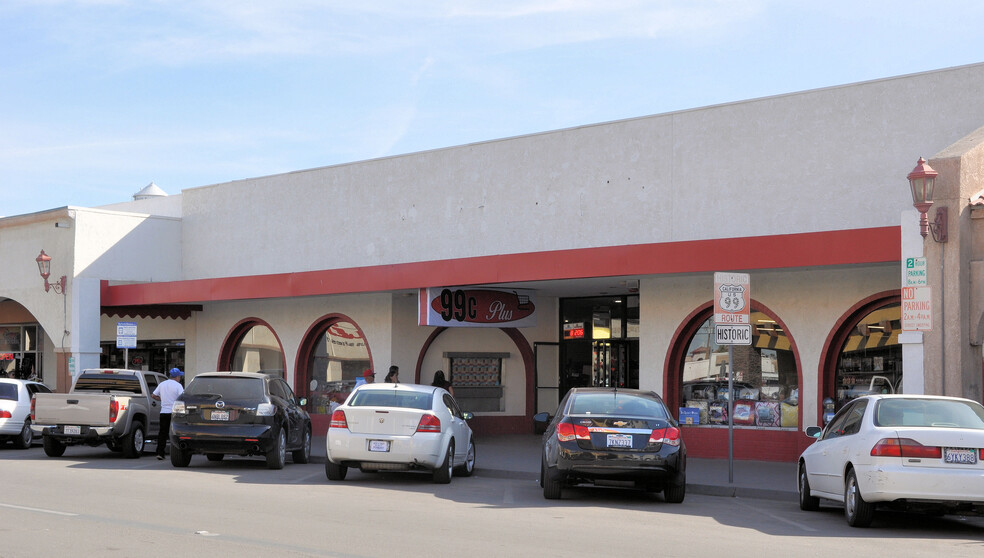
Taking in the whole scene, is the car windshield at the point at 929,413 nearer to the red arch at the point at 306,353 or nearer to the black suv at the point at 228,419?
the black suv at the point at 228,419

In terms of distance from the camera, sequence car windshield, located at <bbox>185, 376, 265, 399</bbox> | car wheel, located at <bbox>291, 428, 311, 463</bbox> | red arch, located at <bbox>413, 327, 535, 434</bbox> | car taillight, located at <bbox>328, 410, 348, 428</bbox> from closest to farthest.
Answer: car taillight, located at <bbox>328, 410, 348, 428</bbox> < car windshield, located at <bbox>185, 376, 265, 399</bbox> < car wheel, located at <bbox>291, 428, 311, 463</bbox> < red arch, located at <bbox>413, 327, 535, 434</bbox>

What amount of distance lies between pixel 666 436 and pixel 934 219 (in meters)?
5.31

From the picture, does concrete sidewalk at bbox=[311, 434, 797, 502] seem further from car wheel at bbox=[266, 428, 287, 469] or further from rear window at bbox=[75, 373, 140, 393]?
rear window at bbox=[75, 373, 140, 393]

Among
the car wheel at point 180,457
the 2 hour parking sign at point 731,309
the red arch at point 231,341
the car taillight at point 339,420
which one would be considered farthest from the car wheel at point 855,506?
the red arch at point 231,341

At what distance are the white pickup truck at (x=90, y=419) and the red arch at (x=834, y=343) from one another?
12.4 meters

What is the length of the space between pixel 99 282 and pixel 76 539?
21.3 m

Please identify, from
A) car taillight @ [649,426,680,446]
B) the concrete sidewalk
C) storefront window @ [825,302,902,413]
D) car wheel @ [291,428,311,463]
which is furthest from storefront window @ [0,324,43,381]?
car taillight @ [649,426,680,446]

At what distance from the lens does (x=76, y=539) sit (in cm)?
946

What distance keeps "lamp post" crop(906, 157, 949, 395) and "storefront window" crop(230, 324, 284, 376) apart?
708 inches

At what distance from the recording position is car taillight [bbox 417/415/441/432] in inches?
609

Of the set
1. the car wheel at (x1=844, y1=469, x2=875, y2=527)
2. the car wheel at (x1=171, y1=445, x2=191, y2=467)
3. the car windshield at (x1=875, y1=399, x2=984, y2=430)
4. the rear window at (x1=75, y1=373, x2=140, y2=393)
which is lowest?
the car wheel at (x1=171, y1=445, x2=191, y2=467)

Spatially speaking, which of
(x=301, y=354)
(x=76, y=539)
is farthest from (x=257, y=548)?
(x=301, y=354)

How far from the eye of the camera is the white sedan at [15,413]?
22125 millimetres

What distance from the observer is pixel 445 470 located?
1589cm
